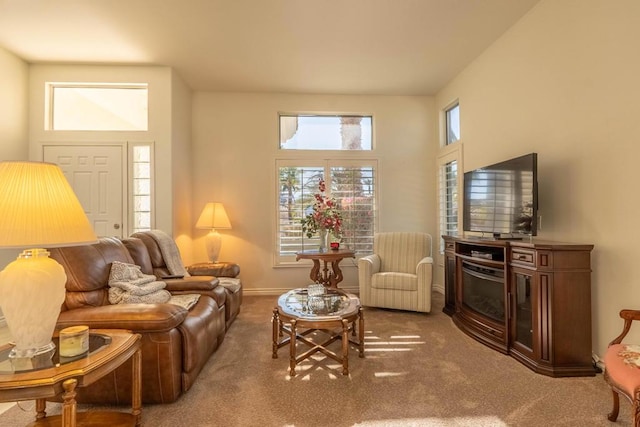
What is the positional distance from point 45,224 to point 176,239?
3.09 meters

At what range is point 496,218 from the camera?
313cm

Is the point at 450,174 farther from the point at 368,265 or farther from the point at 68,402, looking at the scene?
the point at 68,402

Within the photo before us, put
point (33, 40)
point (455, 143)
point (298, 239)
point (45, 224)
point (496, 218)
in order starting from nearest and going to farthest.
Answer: point (45, 224) < point (496, 218) < point (33, 40) < point (455, 143) < point (298, 239)

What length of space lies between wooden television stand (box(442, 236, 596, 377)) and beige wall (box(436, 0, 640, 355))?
0.19 m

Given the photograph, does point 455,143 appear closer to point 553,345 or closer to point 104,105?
point 553,345

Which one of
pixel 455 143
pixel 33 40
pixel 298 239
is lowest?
pixel 298 239

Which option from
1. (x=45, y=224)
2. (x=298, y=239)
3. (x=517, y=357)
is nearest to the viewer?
(x=45, y=224)

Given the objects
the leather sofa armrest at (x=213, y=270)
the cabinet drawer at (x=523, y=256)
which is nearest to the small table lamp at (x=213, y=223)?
the leather sofa armrest at (x=213, y=270)

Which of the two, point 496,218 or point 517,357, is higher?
point 496,218

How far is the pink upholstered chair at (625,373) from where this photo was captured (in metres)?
1.48

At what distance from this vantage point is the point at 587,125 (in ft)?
8.32

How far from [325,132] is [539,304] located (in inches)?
147

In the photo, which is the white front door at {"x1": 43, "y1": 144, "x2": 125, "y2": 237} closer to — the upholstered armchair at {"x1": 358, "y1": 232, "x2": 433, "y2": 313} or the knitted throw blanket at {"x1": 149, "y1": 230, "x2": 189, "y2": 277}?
the knitted throw blanket at {"x1": 149, "y1": 230, "x2": 189, "y2": 277}

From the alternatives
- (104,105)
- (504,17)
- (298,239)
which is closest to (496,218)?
(504,17)
